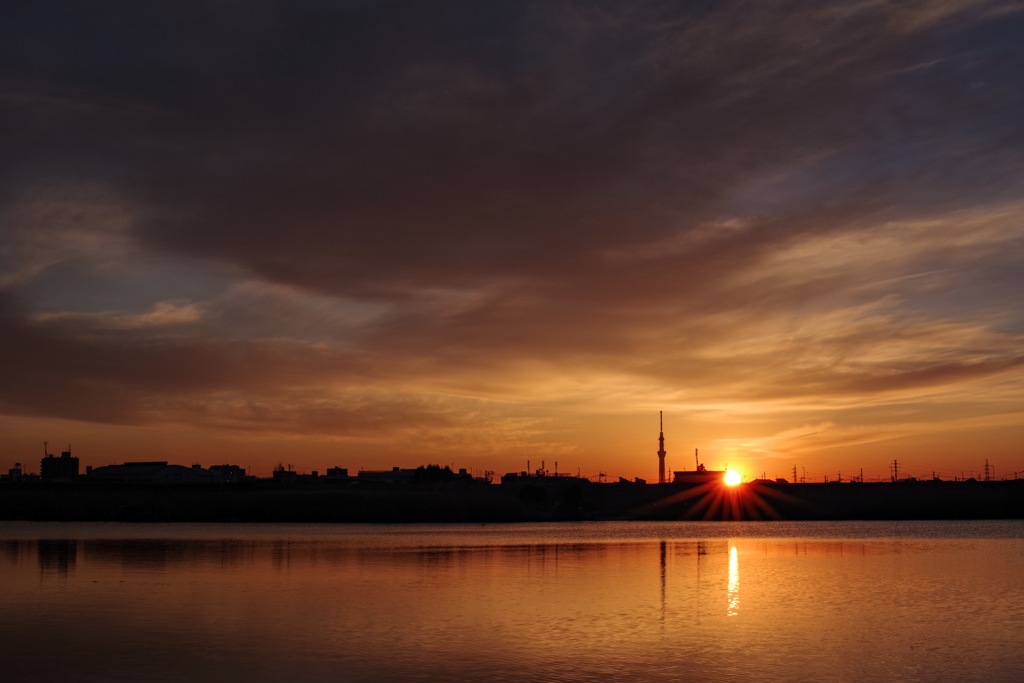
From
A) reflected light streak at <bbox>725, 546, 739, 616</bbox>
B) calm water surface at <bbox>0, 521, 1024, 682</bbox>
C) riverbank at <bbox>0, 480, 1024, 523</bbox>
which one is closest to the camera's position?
calm water surface at <bbox>0, 521, 1024, 682</bbox>

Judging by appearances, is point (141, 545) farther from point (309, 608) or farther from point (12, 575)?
point (309, 608)

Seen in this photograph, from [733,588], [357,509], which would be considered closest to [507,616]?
[733,588]

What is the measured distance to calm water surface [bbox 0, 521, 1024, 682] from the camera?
98.8 ft

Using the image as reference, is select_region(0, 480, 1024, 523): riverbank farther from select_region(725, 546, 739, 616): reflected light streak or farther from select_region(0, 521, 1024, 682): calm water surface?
select_region(725, 546, 739, 616): reflected light streak

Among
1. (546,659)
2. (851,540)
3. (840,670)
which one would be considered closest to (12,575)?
(546,659)

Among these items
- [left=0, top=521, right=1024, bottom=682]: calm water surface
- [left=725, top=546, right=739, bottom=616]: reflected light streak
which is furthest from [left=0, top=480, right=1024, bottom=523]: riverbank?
[left=725, top=546, right=739, bottom=616]: reflected light streak

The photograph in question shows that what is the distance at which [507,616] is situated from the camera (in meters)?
41.0

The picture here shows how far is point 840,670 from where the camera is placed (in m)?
29.9

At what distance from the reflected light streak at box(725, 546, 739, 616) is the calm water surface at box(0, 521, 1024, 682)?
0.23 m

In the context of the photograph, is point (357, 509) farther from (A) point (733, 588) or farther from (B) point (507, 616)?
(B) point (507, 616)

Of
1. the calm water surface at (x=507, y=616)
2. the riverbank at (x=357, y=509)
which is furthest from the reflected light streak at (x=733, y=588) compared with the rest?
the riverbank at (x=357, y=509)

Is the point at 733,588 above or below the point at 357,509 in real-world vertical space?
above

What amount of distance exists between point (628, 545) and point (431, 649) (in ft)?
197

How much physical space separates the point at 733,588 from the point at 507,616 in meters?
16.6
